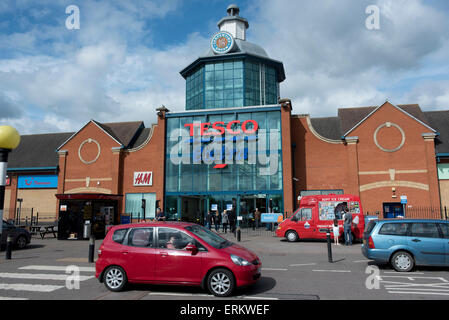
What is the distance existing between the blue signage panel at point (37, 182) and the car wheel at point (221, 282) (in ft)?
98.5

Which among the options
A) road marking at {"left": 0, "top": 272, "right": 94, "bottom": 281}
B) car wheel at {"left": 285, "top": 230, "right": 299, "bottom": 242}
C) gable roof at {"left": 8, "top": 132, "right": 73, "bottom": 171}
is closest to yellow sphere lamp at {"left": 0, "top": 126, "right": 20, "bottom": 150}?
road marking at {"left": 0, "top": 272, "right": 94, "bottom": 281}

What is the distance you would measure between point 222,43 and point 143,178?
54.6 feet

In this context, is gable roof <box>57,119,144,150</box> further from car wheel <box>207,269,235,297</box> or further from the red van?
car wheel <box>207,269,235,297</box>

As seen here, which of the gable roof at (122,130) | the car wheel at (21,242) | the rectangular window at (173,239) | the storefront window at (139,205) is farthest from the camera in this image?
the gable roof at (122,130)

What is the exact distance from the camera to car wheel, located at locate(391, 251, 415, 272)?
973 centimetres

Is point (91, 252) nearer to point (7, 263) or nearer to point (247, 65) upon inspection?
point (7, 263)

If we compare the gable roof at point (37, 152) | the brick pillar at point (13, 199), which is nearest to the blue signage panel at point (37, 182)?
the brick pillar at point (13, 199)

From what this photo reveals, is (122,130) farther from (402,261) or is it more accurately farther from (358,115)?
(402,261)

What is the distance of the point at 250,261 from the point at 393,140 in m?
23.6

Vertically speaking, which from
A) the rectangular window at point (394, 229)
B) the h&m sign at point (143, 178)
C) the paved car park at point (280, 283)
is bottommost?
the paved car park at point (280, 283)

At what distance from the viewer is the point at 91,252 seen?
11742 millimetres

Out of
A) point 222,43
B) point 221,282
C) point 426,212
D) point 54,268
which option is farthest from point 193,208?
point 221,282

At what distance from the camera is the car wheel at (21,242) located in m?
16.1

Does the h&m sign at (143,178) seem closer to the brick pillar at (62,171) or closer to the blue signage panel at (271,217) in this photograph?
the brick pillar at (62,171)
